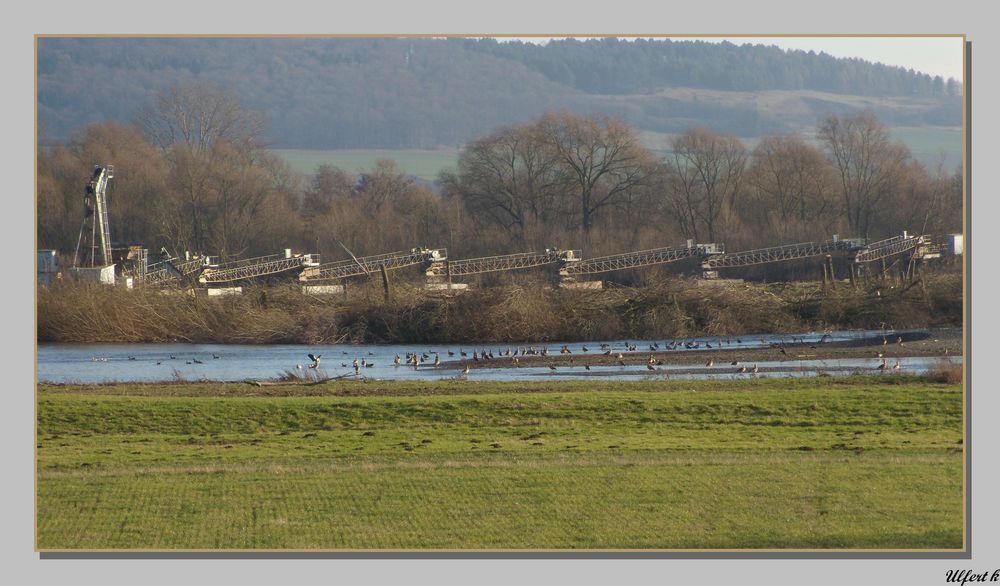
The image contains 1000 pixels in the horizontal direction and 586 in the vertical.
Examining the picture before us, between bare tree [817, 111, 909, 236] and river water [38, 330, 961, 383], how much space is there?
5.67 meters

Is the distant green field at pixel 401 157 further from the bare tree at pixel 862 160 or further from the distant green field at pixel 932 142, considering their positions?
the distant green field at pixel 932 142

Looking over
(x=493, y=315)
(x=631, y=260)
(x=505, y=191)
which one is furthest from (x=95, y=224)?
(x=505, y=191)

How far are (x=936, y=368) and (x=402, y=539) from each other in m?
18.2

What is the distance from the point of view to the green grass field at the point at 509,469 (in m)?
12.7

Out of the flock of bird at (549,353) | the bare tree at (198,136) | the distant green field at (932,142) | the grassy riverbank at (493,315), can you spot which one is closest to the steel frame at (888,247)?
the grassy riverbank at (493,315)

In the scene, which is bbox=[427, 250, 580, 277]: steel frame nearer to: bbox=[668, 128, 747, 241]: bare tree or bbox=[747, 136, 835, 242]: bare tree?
bbox=[668, 128, 747, 241]: bare tree

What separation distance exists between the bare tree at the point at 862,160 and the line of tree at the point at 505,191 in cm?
10

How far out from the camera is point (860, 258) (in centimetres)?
5138

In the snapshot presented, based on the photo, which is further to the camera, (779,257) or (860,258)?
(779,257)

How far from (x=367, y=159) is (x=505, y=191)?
Result: 9089mm

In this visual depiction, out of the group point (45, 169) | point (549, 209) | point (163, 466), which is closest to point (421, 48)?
point (163, 466)

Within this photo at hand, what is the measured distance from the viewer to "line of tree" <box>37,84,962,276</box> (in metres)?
38.1

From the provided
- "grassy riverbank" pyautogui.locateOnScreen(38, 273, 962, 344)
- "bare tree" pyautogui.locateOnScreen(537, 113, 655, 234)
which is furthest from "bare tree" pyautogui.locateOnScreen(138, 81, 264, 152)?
"bare tree" pyautogui.locateOnScreen(537, 113, 655, 234)

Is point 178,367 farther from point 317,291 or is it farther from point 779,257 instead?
point 779,257
